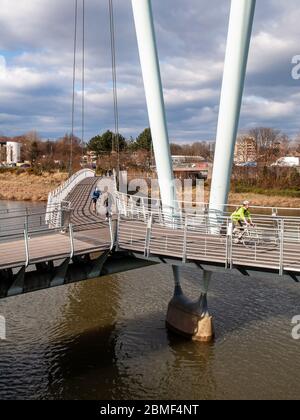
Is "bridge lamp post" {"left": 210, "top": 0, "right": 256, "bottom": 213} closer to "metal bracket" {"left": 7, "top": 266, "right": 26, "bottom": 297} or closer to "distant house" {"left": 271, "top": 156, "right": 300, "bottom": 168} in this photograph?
"metal bracket" {"left": 7, "top": 266, "right": 26, "bottom": 297}

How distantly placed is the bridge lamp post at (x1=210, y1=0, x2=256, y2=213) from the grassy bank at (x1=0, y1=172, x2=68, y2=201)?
185ft

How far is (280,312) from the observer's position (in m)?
19.7

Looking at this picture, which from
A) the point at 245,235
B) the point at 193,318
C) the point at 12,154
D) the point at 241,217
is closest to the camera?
the point at 245,235

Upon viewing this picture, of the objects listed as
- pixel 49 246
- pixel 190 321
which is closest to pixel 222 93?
pixel 49 246

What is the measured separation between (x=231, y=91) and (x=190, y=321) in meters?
7.97

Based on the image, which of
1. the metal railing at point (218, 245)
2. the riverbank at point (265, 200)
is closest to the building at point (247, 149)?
the riverbank at point (265, 200)

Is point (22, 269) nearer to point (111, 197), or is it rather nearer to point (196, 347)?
point (196, 347)

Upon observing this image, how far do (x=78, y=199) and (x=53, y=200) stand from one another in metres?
6.02

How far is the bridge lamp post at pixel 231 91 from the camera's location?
1485cm

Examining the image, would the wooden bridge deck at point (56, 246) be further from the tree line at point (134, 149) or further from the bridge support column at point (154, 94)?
the tree line at point (134, 149)

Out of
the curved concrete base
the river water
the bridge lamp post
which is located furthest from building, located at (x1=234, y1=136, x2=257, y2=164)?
the bridge lamp post

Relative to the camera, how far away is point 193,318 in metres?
17.3

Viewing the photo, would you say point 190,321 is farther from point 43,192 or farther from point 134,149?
point 134,149
